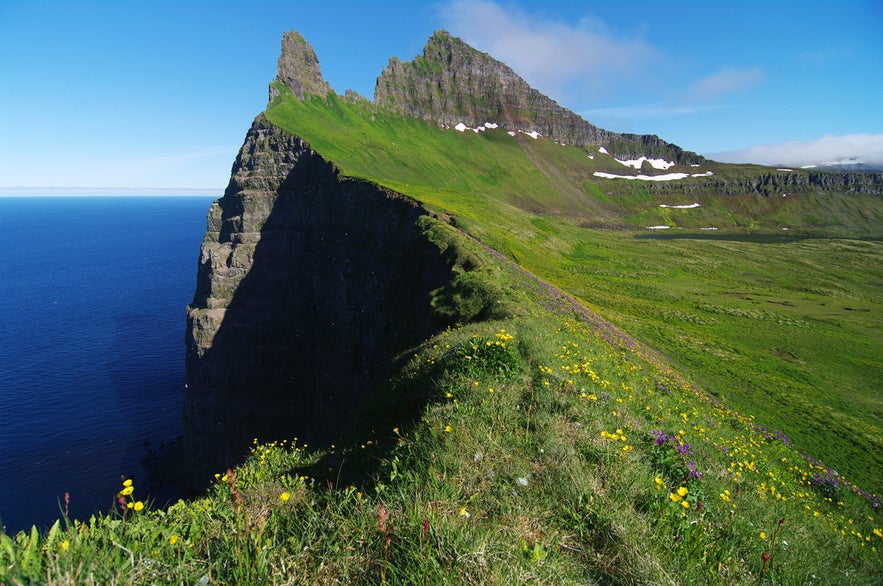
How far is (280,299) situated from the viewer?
63.0 m

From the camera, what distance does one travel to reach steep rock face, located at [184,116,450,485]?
156ft

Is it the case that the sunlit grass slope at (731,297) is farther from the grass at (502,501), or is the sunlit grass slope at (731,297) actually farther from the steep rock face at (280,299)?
the steep rock face at (280,299)

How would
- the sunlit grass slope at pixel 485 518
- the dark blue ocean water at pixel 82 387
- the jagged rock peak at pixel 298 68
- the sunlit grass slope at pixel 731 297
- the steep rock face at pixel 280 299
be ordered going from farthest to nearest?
the jagged rock peak at pixel 298 68, the dark blue ocean water at pixel 82 387, the steep rock face at pixel 280 299, the sunlit grass slope at pixel 731 297, the sunlit grass slope at pixel 485 518

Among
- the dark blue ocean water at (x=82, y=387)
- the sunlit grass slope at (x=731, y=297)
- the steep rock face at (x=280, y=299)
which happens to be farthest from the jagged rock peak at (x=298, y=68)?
the dark blue ocean water at (x=82, y=387)

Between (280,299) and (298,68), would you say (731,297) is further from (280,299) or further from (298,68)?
(298,68)

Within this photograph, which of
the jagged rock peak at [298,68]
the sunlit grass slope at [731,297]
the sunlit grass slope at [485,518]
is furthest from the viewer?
the jagged rock peak at [298,68]

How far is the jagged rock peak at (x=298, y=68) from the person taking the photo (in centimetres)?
11339

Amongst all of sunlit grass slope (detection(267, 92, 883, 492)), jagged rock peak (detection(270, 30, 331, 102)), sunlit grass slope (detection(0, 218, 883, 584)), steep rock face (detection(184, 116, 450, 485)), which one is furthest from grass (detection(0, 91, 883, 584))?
jagged rock peak (detection(270, 30, 331, 102))

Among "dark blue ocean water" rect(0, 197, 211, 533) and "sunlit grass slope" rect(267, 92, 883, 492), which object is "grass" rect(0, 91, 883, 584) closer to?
"sunlit grass slope" rect(267, 92, 883, 492)

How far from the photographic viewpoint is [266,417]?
58625 mm

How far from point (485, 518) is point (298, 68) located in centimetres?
13794

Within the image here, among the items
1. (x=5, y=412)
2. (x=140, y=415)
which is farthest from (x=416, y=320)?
(x=5, y=412)

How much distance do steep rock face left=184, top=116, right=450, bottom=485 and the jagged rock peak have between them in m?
53.3

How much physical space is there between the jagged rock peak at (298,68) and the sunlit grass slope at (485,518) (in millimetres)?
117087
